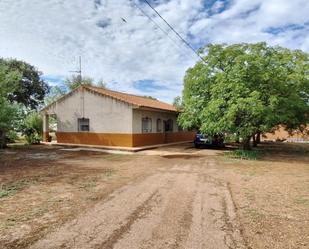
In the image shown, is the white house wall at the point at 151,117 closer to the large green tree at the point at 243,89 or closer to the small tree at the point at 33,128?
the large green tree at the point at 243,89

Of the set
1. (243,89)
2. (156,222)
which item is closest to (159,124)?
(243,89)

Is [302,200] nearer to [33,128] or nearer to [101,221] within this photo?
[101,221]

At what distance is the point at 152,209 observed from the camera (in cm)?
595

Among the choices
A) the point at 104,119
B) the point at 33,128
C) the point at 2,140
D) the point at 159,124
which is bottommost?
the point at 2,140

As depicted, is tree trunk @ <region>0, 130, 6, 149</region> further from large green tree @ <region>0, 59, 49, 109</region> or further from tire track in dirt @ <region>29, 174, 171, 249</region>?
tire track in dirt @ <region>29, 174, 171, 249</region>

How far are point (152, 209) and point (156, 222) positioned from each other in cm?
77

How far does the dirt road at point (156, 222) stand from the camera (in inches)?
169

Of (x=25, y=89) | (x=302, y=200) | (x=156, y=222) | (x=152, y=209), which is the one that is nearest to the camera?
(x=156, y=222)

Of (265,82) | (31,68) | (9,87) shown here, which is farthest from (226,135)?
(31,68)

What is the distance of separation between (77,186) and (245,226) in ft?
15.5

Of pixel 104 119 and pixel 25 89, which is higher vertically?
pixel 25 89

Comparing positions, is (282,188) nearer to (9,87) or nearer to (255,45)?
(255,45)

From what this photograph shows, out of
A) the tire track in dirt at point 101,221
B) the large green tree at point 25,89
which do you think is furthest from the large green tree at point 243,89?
the large green tree at point 25,89

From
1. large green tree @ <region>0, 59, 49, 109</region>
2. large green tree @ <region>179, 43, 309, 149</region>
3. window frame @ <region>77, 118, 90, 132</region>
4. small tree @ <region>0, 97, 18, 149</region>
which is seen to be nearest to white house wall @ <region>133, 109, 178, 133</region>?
large green tree @ <region>179, 43, 309, 149</region>
